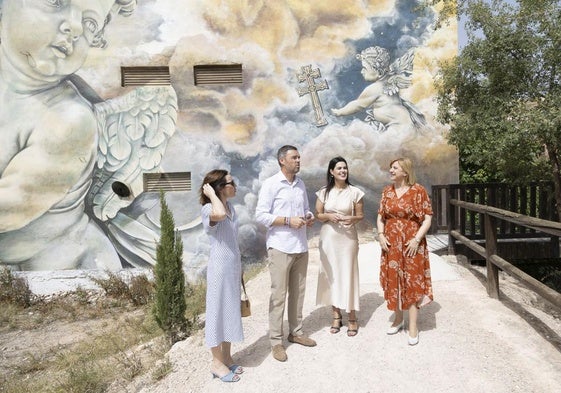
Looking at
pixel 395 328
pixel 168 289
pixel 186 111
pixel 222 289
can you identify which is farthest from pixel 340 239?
pixel 186 111

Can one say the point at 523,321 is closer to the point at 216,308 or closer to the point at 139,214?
the point at 216,308

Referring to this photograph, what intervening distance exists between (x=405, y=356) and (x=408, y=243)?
3.26 ft

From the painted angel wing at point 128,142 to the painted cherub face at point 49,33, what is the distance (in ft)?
3.86

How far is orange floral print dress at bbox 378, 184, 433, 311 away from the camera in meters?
4.06

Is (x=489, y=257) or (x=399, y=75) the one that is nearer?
(x=489, y=257)

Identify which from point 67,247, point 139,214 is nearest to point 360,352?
point 139,214

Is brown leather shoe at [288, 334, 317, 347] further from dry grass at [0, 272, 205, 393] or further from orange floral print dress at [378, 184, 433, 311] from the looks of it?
dry grass at [0, 272, 205, 393]

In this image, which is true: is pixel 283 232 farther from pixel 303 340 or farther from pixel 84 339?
pixel 84 339

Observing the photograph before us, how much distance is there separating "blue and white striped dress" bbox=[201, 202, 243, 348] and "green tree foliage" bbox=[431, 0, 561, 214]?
474cm

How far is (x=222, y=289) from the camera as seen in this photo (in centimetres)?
358

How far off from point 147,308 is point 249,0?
255 inches

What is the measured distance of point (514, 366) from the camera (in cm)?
369

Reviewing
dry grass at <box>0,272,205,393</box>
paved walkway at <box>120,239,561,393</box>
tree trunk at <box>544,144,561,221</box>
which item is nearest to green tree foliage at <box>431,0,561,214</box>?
tree trunk at <box>544,144,561,221</box>

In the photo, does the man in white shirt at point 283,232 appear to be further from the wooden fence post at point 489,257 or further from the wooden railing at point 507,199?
the wooden railing at point 507,199
